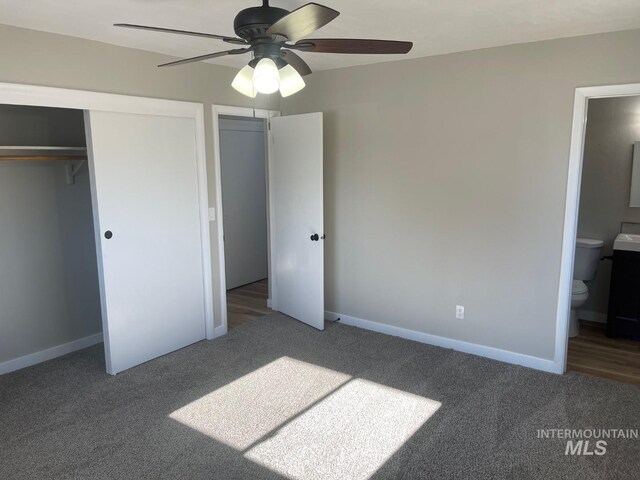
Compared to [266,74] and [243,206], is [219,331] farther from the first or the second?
[266,74]

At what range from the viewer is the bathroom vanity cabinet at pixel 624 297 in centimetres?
392

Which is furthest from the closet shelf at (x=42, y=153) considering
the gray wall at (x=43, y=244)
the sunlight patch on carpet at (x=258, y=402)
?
the sunlight patch on carpet at (x=258, y=402)

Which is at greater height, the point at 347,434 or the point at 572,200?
the point at 572,200

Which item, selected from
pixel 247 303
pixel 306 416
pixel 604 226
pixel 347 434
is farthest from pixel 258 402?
pixel 604 226

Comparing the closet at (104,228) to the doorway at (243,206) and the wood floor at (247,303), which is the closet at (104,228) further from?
the doorway at (243,206)

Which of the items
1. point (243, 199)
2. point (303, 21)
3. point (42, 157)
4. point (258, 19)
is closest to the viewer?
point (303, 21)

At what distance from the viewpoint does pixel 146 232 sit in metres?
3.54

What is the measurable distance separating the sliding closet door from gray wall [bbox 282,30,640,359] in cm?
133

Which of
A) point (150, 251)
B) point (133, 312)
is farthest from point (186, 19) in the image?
point (133, 312)

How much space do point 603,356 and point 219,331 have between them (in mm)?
3189

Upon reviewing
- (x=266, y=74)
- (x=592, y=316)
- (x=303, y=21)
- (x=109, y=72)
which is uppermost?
(x=109, y=72)

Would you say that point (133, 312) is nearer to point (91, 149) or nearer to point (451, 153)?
point (91, 149)

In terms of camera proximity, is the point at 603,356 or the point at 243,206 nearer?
the point at 603,356

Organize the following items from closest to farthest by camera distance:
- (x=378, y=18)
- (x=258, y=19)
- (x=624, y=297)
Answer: (x=258, y=19) < (x=378, y=18) < (x=624, y=297)
